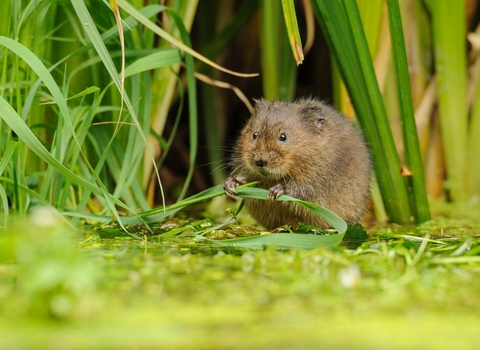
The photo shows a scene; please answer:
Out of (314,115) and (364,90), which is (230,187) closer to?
(314,115)

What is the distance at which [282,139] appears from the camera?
352cm

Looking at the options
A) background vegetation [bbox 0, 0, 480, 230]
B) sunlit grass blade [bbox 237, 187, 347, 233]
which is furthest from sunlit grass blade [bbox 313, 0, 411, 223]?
sunlit grass blade [bbox 237, 187, 347, 233]

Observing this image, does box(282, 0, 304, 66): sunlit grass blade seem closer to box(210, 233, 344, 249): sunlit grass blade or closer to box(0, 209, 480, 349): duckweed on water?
box(210, 233, 344, 249): sunlit grass blade

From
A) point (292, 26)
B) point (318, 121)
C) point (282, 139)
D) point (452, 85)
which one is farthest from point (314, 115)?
point (452, 85)

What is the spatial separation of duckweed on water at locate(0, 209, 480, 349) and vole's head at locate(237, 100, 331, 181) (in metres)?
0.91

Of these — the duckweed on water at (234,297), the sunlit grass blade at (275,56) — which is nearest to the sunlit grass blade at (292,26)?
the duckweed on water at (234,297)

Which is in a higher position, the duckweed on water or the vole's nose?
the vole's nose

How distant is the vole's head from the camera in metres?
3.43

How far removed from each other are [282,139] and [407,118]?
0.64 metres

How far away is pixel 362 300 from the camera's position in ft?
6.35

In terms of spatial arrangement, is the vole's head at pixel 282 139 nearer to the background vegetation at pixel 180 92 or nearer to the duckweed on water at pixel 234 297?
the background vegetation at pixel 180 92

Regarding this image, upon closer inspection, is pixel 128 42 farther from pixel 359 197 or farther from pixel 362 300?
pixel 362 300

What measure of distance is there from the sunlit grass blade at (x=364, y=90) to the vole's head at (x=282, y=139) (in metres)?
0.22

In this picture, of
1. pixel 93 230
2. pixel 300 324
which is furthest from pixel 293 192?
pixel 300 324
